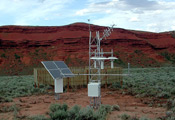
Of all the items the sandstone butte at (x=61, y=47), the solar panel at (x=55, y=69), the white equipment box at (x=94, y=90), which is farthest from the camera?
the sandstone butte at (x=61, y=47)

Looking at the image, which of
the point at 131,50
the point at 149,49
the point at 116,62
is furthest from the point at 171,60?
the point at 116,62

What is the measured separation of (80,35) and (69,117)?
56.4 m

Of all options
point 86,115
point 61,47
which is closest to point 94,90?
point 86,115

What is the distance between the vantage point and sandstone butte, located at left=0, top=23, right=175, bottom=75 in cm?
5656

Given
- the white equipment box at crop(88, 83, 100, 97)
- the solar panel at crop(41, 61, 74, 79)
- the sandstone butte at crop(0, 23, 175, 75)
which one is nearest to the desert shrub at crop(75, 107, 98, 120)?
the white equipment box at crop(88, 83, 100, 97)

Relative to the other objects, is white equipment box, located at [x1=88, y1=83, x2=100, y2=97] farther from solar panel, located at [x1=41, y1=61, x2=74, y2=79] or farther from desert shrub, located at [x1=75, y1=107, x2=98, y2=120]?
solar panel, located at [x1=41, y1=61, x2=74, y2=79]

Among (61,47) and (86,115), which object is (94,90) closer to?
(86,115)

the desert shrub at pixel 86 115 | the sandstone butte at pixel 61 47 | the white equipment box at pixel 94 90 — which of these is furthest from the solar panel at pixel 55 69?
the sandstone butte at pixel 61 47

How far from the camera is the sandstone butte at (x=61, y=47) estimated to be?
186ft

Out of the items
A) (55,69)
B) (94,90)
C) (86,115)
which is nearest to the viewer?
(86,115)

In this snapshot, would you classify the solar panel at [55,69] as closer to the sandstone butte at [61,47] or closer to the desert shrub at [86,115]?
the desert shrub at [86,115]

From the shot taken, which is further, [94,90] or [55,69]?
[55,69]

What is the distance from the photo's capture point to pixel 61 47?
61.2m

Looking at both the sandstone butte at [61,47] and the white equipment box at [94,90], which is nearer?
the white equipment box at [94,90]
